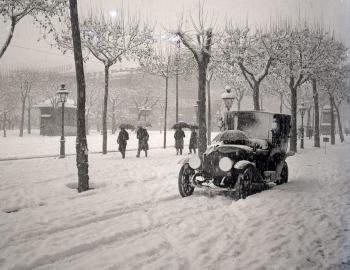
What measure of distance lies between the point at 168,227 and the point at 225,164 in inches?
95.3

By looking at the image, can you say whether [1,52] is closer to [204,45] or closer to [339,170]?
[204,45]

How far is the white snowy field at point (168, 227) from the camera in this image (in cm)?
455

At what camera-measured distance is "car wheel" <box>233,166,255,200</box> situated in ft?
25.3

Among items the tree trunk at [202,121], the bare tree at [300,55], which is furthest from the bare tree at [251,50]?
the tree trunk at [202,121]

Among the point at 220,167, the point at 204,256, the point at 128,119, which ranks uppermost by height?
the point at 128,119

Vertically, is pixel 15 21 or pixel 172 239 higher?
pixel 15 21

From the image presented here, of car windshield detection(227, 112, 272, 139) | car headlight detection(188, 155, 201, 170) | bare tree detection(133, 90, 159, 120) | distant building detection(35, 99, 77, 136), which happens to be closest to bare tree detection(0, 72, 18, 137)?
distant building detection(35, 99, 77, 136)

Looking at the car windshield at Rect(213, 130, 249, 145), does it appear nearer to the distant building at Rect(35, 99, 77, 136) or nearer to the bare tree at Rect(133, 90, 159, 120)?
the distant building at Rect(35, 99, 77, 136)

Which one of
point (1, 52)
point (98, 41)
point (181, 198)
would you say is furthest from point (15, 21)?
point (181, 198)

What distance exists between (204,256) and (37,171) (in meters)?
10.1

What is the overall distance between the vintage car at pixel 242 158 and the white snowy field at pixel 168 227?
41 cm

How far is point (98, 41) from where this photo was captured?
789 inches

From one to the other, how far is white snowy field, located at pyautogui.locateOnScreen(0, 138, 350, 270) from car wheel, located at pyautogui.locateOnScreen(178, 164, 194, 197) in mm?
244

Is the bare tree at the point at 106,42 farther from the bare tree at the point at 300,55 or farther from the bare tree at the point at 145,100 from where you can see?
the bare tree at the point at 145,100
